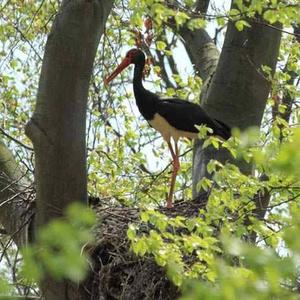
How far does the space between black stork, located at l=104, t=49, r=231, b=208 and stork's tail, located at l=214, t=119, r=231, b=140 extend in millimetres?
486

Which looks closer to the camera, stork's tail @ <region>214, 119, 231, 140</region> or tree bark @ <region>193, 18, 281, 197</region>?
tree bark @ <region>193, 18, 281, 197</region>

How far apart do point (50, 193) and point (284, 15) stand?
1.81 metres

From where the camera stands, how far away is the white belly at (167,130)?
25.0 feet

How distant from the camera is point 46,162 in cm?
480

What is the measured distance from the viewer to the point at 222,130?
6.48 meters

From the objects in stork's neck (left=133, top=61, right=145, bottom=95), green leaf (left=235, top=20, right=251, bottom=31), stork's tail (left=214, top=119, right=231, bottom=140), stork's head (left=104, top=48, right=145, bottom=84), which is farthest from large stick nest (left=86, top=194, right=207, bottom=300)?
stork's head (left=104, top=48, right=145, bottom=84)

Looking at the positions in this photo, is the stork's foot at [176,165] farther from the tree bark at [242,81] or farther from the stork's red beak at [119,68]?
the tree bark at [242,81]

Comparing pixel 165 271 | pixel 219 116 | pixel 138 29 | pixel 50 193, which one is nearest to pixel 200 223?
pixel 165 271

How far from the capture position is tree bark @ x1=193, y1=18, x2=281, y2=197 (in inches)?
245

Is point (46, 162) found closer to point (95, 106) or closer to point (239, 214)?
point (239, 214)

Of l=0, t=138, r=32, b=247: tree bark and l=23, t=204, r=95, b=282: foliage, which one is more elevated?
l=23, t=204, r=95, b=282: foliage

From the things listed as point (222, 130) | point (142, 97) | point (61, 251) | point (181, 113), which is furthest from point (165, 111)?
point (61, 251)

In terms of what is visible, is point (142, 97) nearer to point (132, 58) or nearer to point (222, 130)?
point (132, 58)

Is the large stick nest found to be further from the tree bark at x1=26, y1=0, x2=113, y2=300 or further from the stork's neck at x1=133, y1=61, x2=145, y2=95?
the stork's neck at x1=133, y1=61, x2=145, y2=95
